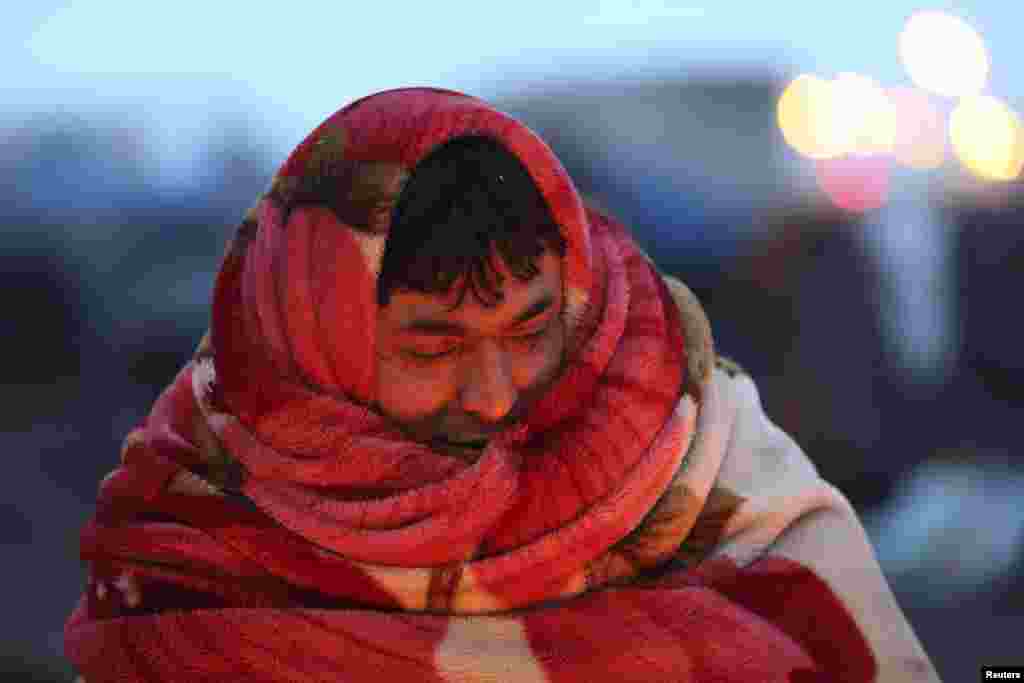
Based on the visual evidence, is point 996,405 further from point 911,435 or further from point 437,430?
point 437,430

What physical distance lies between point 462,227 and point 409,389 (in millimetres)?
285

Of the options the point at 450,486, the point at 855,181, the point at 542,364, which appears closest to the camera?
the point at 450,486

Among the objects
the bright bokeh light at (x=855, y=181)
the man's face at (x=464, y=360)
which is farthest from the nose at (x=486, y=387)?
the bright bokeh light at (x=855, y=181)

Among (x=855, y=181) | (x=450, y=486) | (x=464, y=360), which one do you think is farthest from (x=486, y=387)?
(x=855, y=181)

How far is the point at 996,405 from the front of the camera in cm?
632

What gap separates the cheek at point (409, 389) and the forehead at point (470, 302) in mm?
83

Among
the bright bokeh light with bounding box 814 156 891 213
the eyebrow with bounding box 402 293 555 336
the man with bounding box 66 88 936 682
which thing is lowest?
the bright bokeh light with bounding box 814 156 891 213

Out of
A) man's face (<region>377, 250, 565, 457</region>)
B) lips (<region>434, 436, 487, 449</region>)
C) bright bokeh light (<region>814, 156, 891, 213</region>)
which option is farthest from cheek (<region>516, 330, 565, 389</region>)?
bright bokeh light (<region>814, 156, 891, 213</region>)

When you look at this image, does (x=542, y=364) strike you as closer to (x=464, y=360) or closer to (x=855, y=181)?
(x=464, y=360)

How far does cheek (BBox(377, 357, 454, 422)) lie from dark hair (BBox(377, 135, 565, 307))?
0.11 m

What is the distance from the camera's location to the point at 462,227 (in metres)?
2.04

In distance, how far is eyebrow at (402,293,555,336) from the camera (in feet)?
6.60

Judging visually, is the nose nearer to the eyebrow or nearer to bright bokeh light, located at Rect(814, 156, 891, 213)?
the eyebrow

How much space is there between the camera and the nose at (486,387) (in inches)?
79.3
